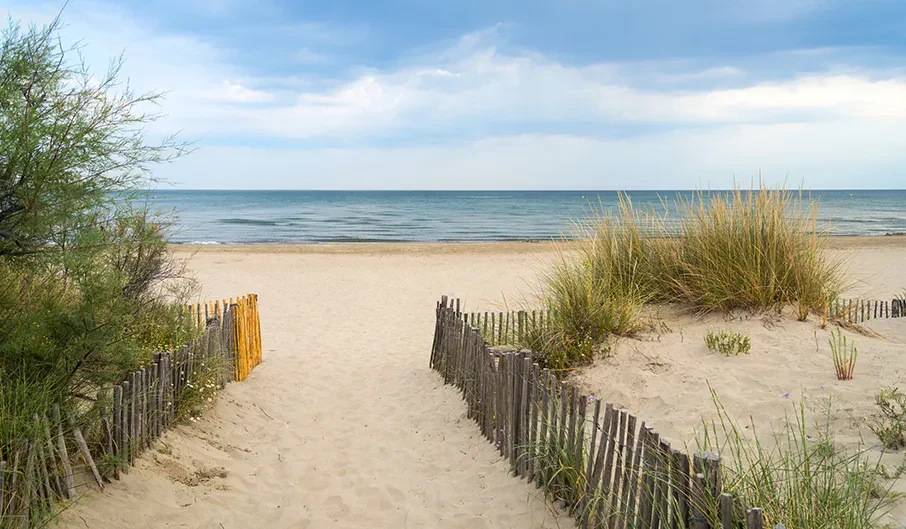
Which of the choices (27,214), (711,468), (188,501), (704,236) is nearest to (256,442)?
(188,501)

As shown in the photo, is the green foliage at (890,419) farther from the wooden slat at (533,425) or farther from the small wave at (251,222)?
the small wave at (251,222)

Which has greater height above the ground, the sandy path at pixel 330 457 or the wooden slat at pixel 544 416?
the wooden slat at pixel 544 416

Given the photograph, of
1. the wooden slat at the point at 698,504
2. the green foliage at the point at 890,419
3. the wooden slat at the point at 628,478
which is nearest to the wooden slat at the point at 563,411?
the wooden slat at the point at 628,478

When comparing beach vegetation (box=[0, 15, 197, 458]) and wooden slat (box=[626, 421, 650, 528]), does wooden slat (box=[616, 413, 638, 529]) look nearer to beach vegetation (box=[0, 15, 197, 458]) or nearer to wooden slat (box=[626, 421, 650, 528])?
wooden slat (box=[626, 421, 650, 528])

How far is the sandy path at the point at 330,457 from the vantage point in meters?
4.49

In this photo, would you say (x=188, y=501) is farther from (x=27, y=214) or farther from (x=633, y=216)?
(x=633, y=216)

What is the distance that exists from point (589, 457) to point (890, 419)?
230cm

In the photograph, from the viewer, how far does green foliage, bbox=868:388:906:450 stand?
4.26m

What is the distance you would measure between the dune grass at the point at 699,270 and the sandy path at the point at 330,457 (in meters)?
1.74

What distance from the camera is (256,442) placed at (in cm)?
594

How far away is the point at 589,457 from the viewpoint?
13.1 ft

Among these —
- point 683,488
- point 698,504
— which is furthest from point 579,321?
point 698,504

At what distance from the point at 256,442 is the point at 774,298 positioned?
5.74m

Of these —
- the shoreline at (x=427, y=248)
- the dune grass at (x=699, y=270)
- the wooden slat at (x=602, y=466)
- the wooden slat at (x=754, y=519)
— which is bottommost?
the shoreline at (x=427, y=248)
